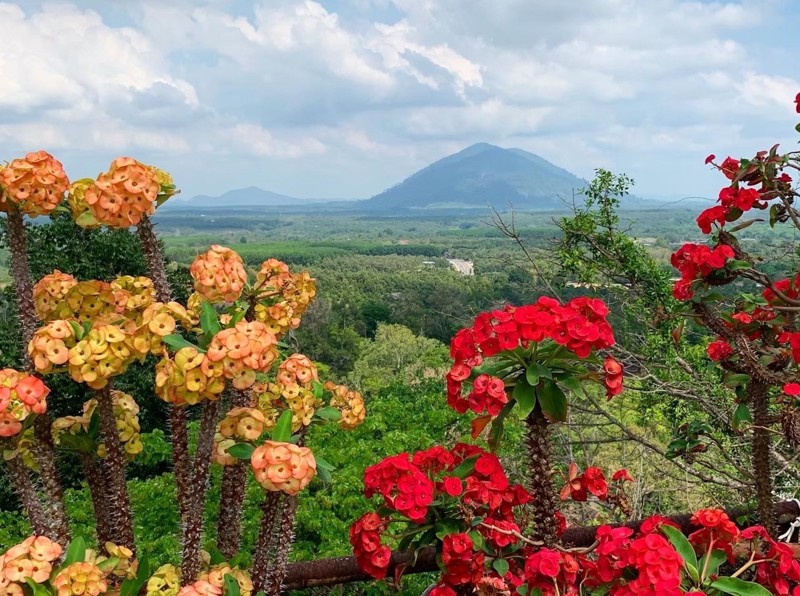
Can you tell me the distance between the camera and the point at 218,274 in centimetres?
142

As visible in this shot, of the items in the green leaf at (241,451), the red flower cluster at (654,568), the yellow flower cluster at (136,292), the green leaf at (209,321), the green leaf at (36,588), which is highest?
the yellow flower cluster at (136,292)

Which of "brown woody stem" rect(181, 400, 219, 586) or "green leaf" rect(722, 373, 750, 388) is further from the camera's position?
"green leaf" rect(722, 373, 750, 388)

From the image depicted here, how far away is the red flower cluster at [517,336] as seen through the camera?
1.52 metres

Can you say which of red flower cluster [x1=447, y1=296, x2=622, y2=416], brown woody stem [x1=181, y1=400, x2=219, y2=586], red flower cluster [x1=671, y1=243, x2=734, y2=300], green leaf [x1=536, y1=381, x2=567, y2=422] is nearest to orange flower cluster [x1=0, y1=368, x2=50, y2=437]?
brown woody stem [x1=181, y1=400, x2=219, y2=586]

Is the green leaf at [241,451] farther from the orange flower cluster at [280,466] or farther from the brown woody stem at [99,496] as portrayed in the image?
the brown woody stem at [99,496]

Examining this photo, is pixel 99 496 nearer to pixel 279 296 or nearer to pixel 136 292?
pixel 136 292

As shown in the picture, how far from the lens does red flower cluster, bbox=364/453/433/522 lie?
1.58m

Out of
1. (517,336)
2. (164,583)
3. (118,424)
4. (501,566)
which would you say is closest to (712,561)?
(501,566)

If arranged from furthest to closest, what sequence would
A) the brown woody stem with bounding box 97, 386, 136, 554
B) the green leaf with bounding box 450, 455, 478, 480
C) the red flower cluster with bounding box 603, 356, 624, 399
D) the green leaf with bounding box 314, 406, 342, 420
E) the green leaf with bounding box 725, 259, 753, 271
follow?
the green leaf with bounding box 725, 259, 753, 271, the green leaf with bounding box 450, 455, 478, 480, the red flower cluster with bounding box 603, 356, 624, 399, the green leaf with bounding box 314, 406, 342, 420, the brown woody stem with bounding box 97, 386, 136, 554

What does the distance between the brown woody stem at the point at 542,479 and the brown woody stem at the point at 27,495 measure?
1.29 m

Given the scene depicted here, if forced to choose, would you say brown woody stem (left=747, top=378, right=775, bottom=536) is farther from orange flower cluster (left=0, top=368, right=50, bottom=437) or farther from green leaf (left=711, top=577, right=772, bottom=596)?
orange flower cluster (left=0, top=368, right=50, bottom=437)

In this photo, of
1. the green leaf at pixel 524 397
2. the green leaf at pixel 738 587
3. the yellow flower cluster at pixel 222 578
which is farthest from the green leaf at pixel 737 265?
the yellow flower cluster at pixel 222 578

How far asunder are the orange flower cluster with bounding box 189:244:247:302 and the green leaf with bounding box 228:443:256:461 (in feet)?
1.17

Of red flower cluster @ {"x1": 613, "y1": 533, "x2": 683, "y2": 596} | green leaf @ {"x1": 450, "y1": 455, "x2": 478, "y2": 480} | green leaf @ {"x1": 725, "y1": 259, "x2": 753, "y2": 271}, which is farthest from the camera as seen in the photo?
green leaf @ {"x1": 725, "y1": 259, "x2": 753, "y2": 271}
